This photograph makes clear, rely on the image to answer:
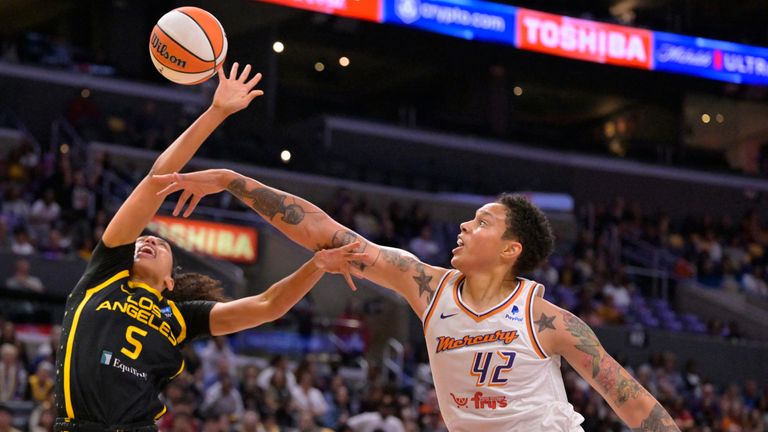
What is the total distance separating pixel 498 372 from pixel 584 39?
82.9 feet

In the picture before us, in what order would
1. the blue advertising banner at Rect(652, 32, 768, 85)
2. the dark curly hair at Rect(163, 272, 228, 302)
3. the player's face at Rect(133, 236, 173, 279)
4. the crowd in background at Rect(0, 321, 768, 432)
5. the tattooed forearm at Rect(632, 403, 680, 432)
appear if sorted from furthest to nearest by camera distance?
the blue advertising banner at Rect(652, 32, 768, 85)
the crowd in background at Rect(0, 321, 768, 432)
the dark curly hair at Rect(163, 272, 228, 302)
the player's face at Rect(133, 236, 173, 279)
the tattooed forearm at Rect(632, 403, 680, 432)

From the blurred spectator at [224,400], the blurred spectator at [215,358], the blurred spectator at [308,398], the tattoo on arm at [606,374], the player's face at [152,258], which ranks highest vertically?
the player's face at [152,258]

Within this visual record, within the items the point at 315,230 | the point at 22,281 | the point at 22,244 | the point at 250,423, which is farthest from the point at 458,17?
the point at 315,230

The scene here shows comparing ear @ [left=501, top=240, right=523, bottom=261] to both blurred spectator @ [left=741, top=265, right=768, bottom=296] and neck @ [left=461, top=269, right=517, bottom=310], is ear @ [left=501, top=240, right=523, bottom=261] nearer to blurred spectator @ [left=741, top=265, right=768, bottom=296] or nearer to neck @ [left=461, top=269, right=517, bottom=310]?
neck @ [left=461, top=269, right=517, bottom=310]

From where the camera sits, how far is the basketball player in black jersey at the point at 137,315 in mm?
5191

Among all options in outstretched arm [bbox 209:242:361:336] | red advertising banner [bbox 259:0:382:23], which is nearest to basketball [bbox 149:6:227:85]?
outstretched arm [bbox 209:242:361:336]

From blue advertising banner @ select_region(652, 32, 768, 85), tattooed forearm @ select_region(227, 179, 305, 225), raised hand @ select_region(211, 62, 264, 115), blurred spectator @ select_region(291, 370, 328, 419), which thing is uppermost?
blue advertising banner @ select_region(652, 32, 768, 85)

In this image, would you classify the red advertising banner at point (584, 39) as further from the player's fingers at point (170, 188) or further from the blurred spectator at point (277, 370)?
the player's fingers at point (170, 188)

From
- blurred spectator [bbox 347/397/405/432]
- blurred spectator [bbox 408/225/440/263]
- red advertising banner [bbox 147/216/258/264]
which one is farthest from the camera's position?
blurred spectator [bbox 408/225/440/263]

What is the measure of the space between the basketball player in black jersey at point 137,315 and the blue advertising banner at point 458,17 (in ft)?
67.5

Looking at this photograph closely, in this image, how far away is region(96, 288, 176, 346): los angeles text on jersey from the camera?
536 centimetres

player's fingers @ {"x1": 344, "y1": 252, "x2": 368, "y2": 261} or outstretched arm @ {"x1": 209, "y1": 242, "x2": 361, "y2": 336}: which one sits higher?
player's fingers @ {"x1": 344, "y1": 252, "x2": 368, "y2": 261}

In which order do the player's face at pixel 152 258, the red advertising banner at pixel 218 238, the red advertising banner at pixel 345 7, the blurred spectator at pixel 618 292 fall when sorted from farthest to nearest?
1. the red advertising banner at pixel 345 7
2. the blurred spectator at pixel 618 292
3. the red advertising banner at pixel 218 238
4. the player's face at pixel 152 258

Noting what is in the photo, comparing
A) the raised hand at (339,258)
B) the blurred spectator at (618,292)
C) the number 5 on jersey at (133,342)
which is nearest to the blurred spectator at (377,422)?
the raised hand at (339,258)
